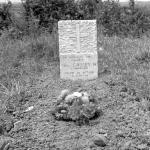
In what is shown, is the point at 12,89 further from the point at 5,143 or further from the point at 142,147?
the point at 142,147

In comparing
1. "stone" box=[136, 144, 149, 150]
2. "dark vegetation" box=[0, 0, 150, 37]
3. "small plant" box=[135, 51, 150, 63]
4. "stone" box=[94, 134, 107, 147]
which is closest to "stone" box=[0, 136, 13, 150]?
"stone" box=[94, 134, 107, 147]

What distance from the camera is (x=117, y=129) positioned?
307 centimetres

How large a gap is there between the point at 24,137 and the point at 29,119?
34cm

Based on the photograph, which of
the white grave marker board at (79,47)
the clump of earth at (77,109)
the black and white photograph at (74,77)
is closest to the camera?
the black and white photograph at (74,77)

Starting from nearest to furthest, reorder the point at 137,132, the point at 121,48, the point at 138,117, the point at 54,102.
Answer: the point at 137,132 < the point at 138,117 < the point at 54,102 < the point at 121,48

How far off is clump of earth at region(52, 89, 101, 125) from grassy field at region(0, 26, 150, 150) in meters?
0.05

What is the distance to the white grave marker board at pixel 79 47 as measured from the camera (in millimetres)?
4375

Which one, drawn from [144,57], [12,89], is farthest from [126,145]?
[144,57]

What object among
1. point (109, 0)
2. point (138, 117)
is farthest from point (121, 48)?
point (138, 117)

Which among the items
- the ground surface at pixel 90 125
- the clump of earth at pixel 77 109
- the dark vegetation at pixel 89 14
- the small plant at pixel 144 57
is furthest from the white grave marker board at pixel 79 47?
the dark vegetation at pixel 89 14

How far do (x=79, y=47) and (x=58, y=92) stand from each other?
0.68m

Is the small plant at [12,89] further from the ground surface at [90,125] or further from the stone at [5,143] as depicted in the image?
the stone at [5,143]

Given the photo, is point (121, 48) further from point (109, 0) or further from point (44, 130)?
point (44, 130)

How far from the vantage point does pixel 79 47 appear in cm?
440
